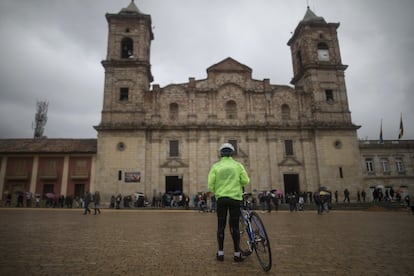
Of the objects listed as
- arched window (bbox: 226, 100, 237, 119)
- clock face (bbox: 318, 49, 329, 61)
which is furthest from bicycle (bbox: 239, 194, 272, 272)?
clock face (bbox: 318, 49, 329, 61)

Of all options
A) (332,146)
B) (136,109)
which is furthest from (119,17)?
(332,146)

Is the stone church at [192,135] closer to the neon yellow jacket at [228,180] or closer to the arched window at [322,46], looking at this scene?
the arched window at [322,46]

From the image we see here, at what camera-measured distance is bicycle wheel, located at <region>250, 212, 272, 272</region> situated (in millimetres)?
3738

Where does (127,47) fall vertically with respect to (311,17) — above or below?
below

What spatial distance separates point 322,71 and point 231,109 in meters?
11.9

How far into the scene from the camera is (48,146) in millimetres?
29609

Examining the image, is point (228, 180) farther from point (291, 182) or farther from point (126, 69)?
point (126, 69)

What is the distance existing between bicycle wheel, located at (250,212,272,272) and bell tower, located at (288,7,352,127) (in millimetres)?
27921

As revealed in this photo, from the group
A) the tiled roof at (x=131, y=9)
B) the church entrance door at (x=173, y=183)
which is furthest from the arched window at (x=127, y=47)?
the church entrance door at (x=173, y=183)

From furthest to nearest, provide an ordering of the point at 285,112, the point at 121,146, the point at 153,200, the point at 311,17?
the point at 311,17 < the point at 285,112 < the point at 121,146 < the point at 153,200

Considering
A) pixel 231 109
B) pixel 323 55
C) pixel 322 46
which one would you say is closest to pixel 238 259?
pixel 231 109

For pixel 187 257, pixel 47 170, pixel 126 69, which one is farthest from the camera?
pixel 126 69

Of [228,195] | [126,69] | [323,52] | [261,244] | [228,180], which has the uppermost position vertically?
[323,52]

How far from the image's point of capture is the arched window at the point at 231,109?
98.6ft
